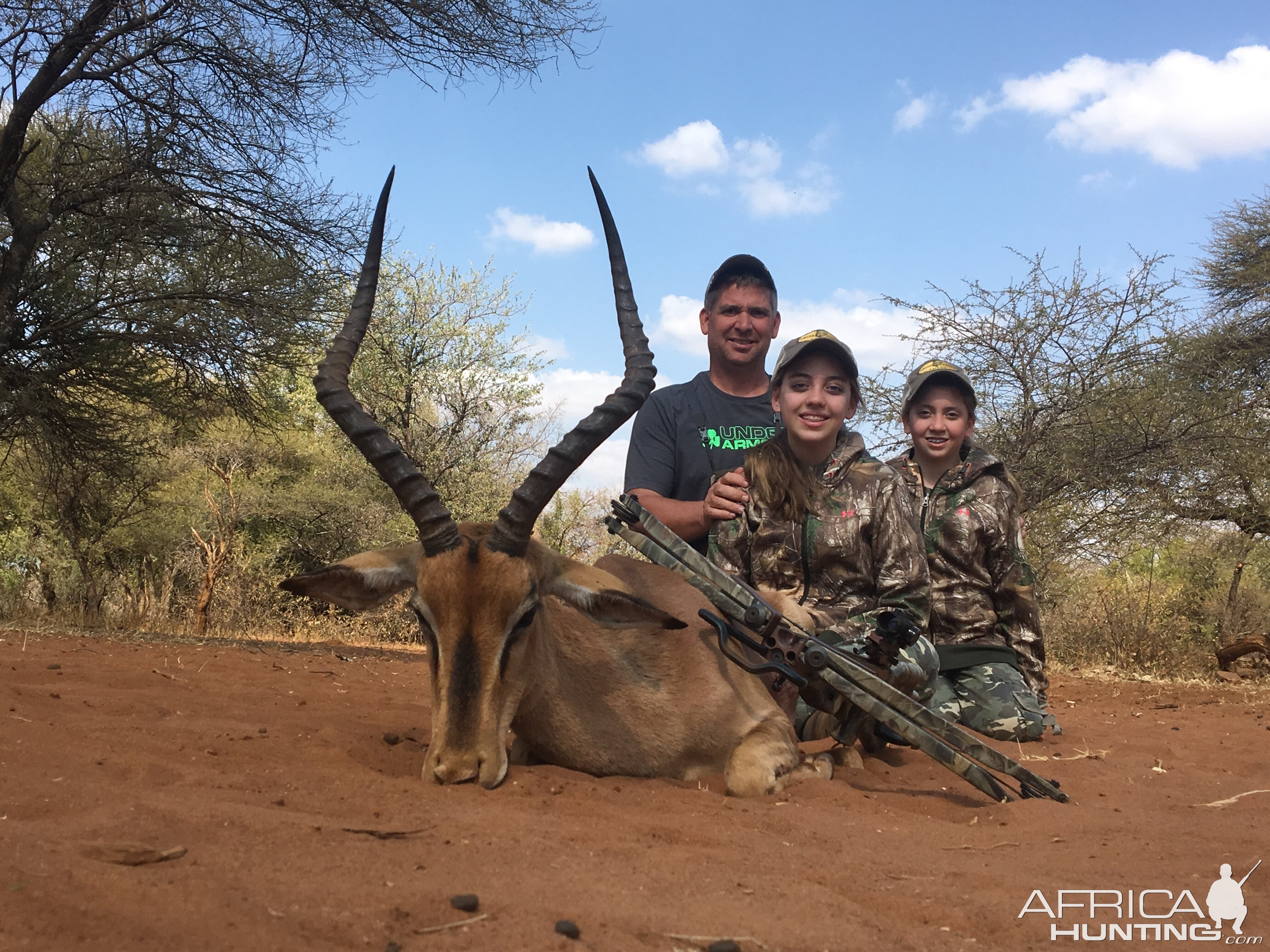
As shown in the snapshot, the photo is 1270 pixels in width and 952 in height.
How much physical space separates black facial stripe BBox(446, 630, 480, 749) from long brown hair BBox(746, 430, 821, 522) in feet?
8.62

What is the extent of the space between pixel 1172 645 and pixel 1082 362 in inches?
163

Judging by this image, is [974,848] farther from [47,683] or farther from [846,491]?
[47,683]

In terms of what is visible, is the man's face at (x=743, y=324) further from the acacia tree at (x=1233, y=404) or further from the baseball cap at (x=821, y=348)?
the acacia tree at (x=1233, y=404)

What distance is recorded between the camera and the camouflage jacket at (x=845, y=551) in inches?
237

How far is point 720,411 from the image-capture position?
25.1 ft

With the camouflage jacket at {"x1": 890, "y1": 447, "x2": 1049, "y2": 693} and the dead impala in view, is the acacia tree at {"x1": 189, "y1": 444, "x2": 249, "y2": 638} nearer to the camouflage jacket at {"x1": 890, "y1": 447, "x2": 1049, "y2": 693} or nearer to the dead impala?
the dead impala

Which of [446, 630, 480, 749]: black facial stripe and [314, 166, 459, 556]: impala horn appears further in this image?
[314, 166, 459, 556]: impala horn

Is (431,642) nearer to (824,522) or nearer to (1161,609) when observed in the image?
(824,522)

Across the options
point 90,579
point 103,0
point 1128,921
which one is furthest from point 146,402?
point 1128,921

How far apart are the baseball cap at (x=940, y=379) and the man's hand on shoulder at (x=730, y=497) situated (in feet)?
7.25

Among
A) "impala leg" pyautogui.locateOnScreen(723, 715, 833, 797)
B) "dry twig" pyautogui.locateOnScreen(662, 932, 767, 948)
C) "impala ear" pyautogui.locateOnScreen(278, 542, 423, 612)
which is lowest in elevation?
"impala leg" pyautogui.locateOnScreen(723, 715, 833, 797)

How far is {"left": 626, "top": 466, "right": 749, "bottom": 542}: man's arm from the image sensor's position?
621cm

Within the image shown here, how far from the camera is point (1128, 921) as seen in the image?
2.91 meters

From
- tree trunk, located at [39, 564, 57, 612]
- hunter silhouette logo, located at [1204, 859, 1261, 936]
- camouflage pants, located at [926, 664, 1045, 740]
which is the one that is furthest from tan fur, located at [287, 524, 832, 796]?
tree trunk, located at [39, 564, 57, 612]
